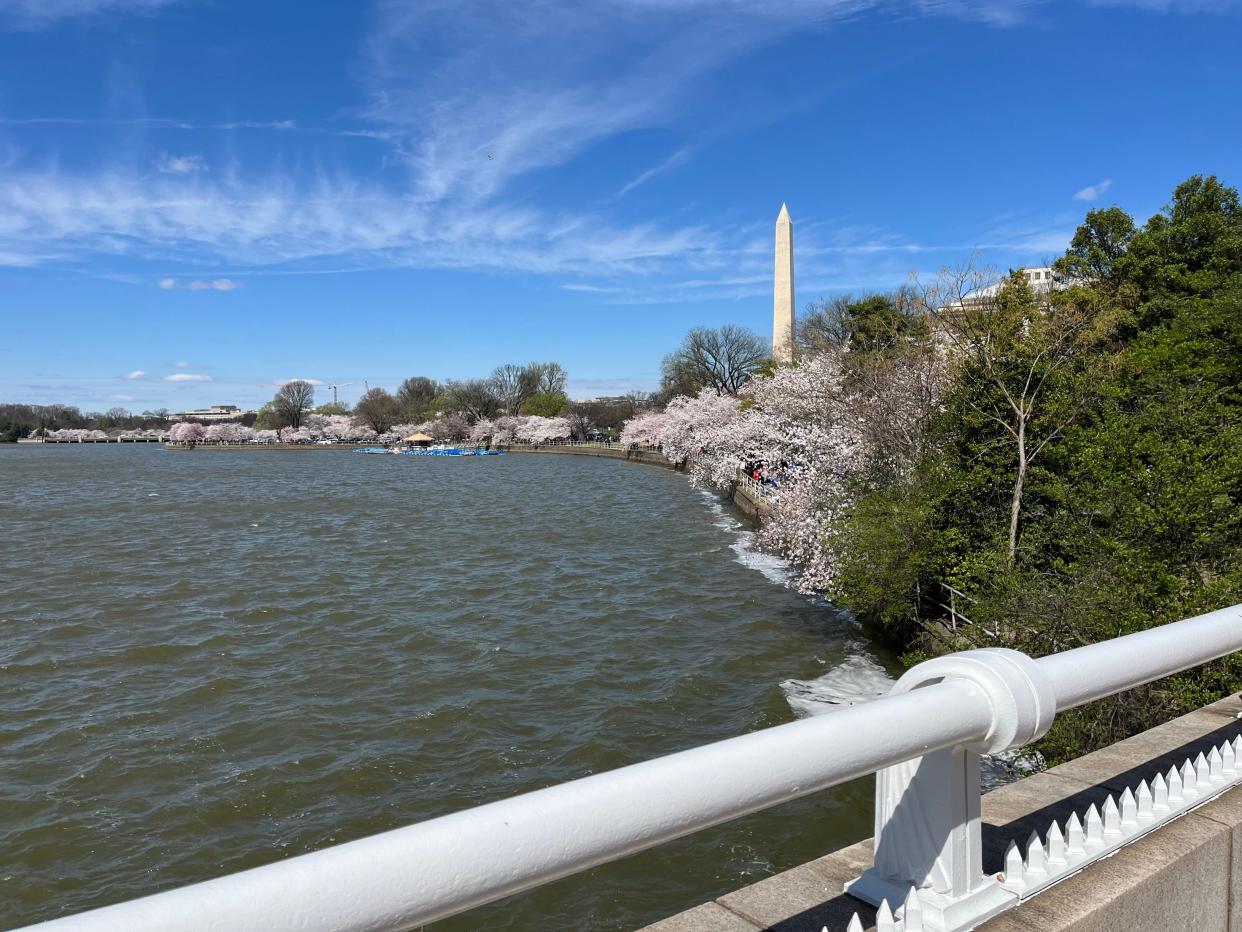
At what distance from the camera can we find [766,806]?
131cm

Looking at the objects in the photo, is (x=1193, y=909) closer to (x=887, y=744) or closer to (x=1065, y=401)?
(x=887, y=744)

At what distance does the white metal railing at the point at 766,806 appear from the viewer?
3.41 ft

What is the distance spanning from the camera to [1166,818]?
2264 mm

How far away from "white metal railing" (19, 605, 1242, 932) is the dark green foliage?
7.09 meters

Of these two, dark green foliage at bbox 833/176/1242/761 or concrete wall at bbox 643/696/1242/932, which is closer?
concrete wall at bbox 643/696/1242/932

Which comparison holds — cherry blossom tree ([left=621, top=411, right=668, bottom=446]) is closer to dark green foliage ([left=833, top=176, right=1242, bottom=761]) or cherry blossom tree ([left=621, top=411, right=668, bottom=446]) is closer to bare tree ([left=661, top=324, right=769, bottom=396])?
bare tree ([left=661, top=324, right=769, bottom=396])

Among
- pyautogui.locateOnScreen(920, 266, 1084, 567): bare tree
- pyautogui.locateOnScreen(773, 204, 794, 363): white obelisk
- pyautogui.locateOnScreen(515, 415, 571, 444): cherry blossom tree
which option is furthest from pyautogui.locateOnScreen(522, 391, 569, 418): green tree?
pyautogui.locateOnScreen(920, 266, 1084, 567): bare tree

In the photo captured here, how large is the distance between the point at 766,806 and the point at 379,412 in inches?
5714

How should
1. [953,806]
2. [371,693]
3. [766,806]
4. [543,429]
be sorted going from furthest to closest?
Result: [543,429], [371,693], [953,806], [766,806]

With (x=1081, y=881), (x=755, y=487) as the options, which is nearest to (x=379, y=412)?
(x=755, y=487)

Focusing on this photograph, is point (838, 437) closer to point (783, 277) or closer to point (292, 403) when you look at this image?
point (783, 277)

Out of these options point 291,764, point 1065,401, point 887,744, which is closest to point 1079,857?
point 887,744

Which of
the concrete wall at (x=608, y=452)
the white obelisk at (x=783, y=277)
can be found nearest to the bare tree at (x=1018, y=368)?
the white obelisk at (x=783, y=277)

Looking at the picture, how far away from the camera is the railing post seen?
1.70 meters
